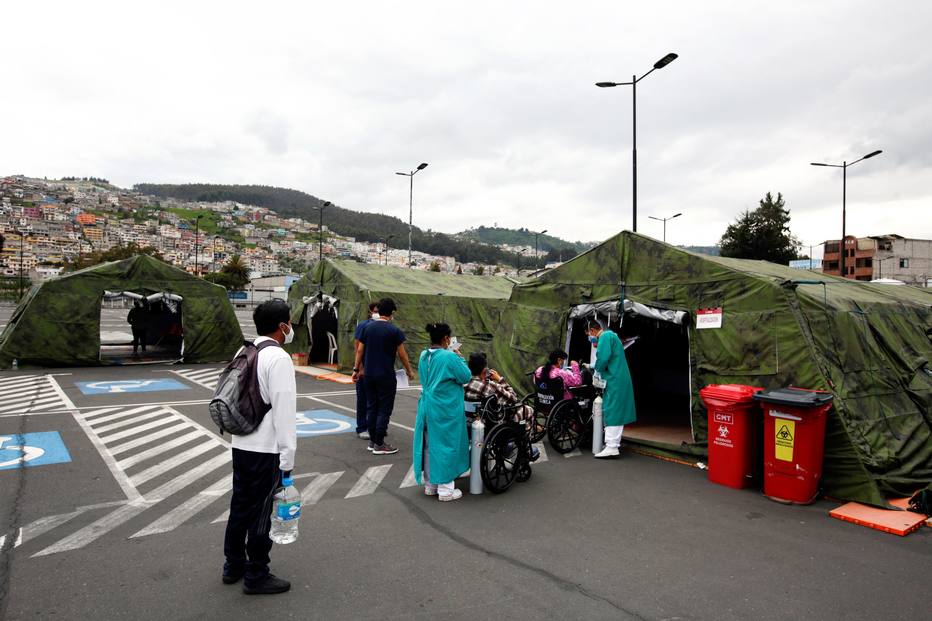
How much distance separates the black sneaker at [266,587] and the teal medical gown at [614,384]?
4.91 meters

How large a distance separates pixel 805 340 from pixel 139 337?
20684 mm

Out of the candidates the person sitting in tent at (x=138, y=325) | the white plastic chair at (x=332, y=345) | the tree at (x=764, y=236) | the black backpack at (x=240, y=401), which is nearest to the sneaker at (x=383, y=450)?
the black backpack at (x=240, y=401)

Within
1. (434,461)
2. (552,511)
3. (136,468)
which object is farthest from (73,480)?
(552,511)

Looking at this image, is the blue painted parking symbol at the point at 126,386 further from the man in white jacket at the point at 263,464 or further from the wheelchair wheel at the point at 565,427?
the man in white jacket at the point at 263,464

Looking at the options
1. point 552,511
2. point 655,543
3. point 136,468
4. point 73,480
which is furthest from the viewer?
point 136,468

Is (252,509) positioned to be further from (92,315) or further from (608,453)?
(92,315)

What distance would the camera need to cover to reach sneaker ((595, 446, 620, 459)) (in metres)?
7.37

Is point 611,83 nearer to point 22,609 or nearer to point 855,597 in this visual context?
point 855,597

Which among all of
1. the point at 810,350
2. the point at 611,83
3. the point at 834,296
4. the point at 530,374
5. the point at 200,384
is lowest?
the point at 200,384

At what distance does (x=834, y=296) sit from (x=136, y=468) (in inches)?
351

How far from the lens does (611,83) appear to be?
14.6 meters

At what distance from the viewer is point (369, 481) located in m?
6.20

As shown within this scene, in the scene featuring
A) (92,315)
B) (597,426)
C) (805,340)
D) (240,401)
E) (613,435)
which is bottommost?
(613,435)

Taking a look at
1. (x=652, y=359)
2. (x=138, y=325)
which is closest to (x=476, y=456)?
(x=652, y=359)
